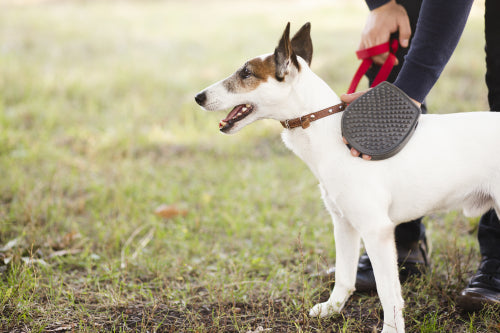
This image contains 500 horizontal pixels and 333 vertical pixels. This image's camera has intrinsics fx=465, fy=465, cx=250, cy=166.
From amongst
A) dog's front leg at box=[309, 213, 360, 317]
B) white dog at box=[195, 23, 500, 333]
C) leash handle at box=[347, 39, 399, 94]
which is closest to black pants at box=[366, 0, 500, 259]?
leash handle at box=[347, 39, 399, 94]

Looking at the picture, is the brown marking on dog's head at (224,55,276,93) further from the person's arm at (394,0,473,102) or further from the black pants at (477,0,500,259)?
the black pants at (477,0,500,259)

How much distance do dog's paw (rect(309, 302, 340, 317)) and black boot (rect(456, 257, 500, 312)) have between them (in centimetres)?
69

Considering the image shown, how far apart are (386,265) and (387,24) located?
4.54ft

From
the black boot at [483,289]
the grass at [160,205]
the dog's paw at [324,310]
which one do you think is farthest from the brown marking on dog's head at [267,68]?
the black boot at [483,289]

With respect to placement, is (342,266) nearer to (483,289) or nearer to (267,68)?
(483,289)

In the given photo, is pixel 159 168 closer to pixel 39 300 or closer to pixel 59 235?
pixel 59 235

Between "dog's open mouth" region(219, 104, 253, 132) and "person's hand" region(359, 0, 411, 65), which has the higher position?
"person's hand" region(359, 0, 411, 65)

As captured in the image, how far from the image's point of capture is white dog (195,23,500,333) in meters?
2.08

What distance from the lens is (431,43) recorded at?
221 centimetres

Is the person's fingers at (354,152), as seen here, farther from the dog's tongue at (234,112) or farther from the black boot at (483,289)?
the black boot at (483,289)

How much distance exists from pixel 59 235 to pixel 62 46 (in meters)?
6.44

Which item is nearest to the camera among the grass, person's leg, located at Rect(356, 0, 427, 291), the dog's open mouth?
the dog's open mouth

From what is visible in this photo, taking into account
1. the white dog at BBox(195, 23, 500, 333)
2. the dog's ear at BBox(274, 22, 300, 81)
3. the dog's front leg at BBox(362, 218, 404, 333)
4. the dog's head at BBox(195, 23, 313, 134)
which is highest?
the dog's ear at BBox(274, 22, 300, 81)

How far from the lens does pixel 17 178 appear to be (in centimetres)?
431
